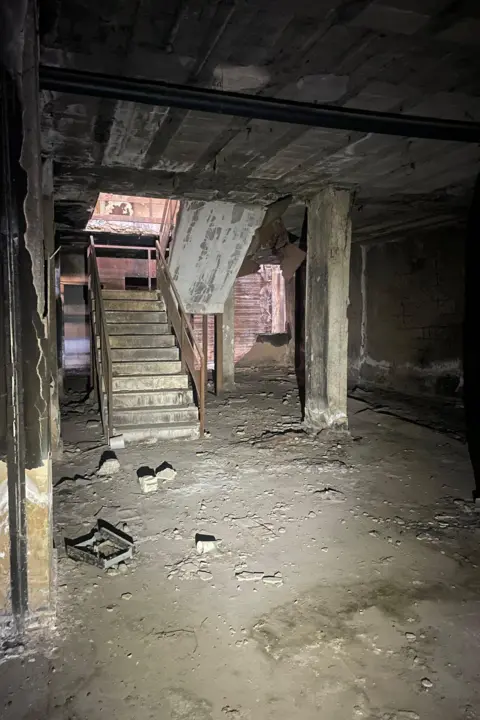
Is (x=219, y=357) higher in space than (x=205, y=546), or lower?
higher

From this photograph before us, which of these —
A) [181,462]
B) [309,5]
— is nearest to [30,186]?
[309,5]

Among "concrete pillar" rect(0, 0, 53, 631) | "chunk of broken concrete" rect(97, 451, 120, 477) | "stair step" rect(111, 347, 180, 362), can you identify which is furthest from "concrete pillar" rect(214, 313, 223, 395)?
"concrete pillar" rect(0, 0, 53, 631)

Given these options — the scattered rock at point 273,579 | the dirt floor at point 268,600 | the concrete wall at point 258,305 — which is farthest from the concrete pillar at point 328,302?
the concrete wall at point 258,305

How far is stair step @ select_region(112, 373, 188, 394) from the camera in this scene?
596cm

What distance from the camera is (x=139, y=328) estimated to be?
6.91 m

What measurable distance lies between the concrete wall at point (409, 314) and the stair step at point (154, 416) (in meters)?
4.64

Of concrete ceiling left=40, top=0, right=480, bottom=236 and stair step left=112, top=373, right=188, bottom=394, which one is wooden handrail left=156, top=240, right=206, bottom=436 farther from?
concrete ceiling left=40, top=0, right=480, bottom=236

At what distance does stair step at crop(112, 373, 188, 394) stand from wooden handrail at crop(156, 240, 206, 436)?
182mm

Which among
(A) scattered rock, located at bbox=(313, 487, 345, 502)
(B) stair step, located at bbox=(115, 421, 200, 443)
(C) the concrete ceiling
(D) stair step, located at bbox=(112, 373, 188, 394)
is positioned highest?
(C) the concrete ceiling

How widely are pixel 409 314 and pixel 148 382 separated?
5160 mm

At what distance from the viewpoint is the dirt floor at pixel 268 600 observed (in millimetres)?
1893

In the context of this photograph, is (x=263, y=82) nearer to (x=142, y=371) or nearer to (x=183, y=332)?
(x=183, y=332)

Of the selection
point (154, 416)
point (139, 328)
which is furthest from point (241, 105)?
point (139, 328)

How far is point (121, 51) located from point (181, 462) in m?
3.53
